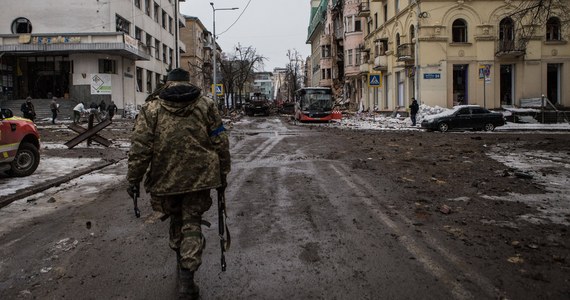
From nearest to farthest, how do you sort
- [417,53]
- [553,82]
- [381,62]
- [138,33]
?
A: [417,53], [553,82], [381,62], [138,33]

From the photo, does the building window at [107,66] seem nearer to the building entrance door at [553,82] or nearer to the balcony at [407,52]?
the balcony at [407,52]

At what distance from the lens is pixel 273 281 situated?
4.04 m

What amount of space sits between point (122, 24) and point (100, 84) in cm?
640

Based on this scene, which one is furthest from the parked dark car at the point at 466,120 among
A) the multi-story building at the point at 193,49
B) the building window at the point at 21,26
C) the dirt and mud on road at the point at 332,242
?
the multi-story building at the point at 193,49

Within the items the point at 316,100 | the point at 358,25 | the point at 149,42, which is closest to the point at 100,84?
the point at 149,42

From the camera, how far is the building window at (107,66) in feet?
123

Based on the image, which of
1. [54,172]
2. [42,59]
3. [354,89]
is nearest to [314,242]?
[54,172]

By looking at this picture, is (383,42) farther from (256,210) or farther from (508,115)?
(256,210)

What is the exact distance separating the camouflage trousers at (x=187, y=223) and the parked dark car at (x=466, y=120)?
23483 millimetres

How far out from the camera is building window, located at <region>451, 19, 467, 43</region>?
3419cm

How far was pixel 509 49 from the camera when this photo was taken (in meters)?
33.1

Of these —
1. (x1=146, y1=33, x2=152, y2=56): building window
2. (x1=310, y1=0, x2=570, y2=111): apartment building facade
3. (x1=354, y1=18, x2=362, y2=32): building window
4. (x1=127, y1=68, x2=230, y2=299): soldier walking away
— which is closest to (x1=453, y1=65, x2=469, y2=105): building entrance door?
(x1=310, y1=0, x2=570, y2=111): apartment building facade

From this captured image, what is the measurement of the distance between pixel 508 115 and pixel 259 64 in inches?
1575

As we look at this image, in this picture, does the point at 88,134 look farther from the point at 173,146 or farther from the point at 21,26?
the point at 21,26
